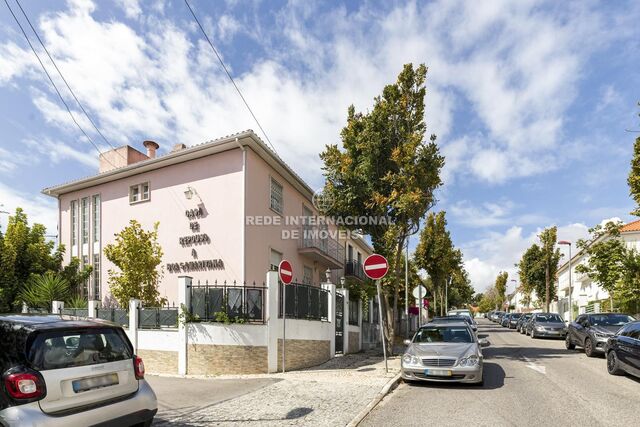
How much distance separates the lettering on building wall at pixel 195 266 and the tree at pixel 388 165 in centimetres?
446

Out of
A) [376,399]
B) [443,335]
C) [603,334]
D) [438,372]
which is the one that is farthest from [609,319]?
[376,399]

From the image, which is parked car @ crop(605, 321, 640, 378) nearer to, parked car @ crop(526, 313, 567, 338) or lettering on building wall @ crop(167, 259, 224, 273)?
lettering on building wall @ crop(167, 259, 224, 273)

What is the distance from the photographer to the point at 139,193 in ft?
59.2

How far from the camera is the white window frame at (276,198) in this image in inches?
679

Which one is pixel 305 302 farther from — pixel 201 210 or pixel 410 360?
pixel 201 210

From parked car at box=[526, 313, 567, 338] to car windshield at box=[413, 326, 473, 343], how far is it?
56.5ft

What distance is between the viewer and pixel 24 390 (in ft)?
13.4

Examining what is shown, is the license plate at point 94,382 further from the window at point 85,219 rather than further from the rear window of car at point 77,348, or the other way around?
the window at point 85,219

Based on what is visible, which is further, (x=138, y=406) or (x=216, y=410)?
(x=216, y=410)

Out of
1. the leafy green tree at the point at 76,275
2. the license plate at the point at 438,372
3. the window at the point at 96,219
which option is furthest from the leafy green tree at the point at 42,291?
the license plate at the point at 438,372

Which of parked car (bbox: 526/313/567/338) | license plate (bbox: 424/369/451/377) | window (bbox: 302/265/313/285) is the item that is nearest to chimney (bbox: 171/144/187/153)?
window (bbox: 302/265/313/285)

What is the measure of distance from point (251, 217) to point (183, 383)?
6.87 meters

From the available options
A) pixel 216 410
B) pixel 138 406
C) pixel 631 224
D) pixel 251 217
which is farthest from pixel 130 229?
pixel 631 224

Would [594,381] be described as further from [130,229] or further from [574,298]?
[574,298]
